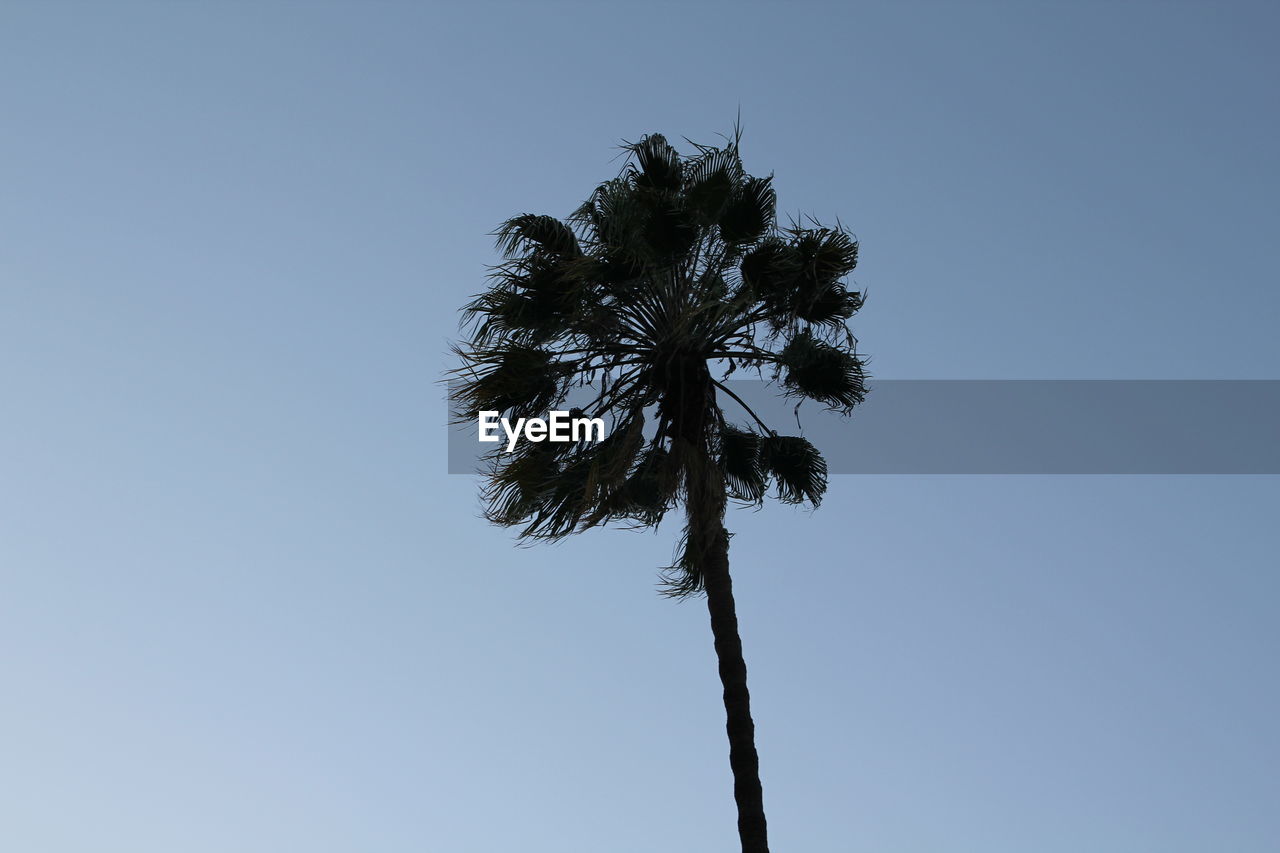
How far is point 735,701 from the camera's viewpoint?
19.0 meters

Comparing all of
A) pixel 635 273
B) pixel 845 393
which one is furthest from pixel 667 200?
pixel 845 393

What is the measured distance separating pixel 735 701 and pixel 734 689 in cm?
16

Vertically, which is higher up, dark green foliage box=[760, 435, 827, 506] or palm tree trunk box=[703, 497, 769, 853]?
dark green foliage box=[760, 435, 827, 506]

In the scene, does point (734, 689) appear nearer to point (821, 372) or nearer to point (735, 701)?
point (735, 701)

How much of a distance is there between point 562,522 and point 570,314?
286cm

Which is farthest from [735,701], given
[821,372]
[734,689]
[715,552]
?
[821,372]

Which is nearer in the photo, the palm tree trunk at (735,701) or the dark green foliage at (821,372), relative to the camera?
the palm tree trunk at (735,701)

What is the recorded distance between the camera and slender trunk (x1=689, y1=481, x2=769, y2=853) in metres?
18.3

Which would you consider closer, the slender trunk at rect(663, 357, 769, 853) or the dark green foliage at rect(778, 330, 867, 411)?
the slender trunk at rect(663, 357, 769, 853)

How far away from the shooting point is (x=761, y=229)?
830 inches

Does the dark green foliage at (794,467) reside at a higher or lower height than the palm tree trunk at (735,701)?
higher

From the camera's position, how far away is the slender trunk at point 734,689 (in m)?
18.3

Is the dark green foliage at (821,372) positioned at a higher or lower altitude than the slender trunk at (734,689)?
higher

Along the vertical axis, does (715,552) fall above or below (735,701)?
above
